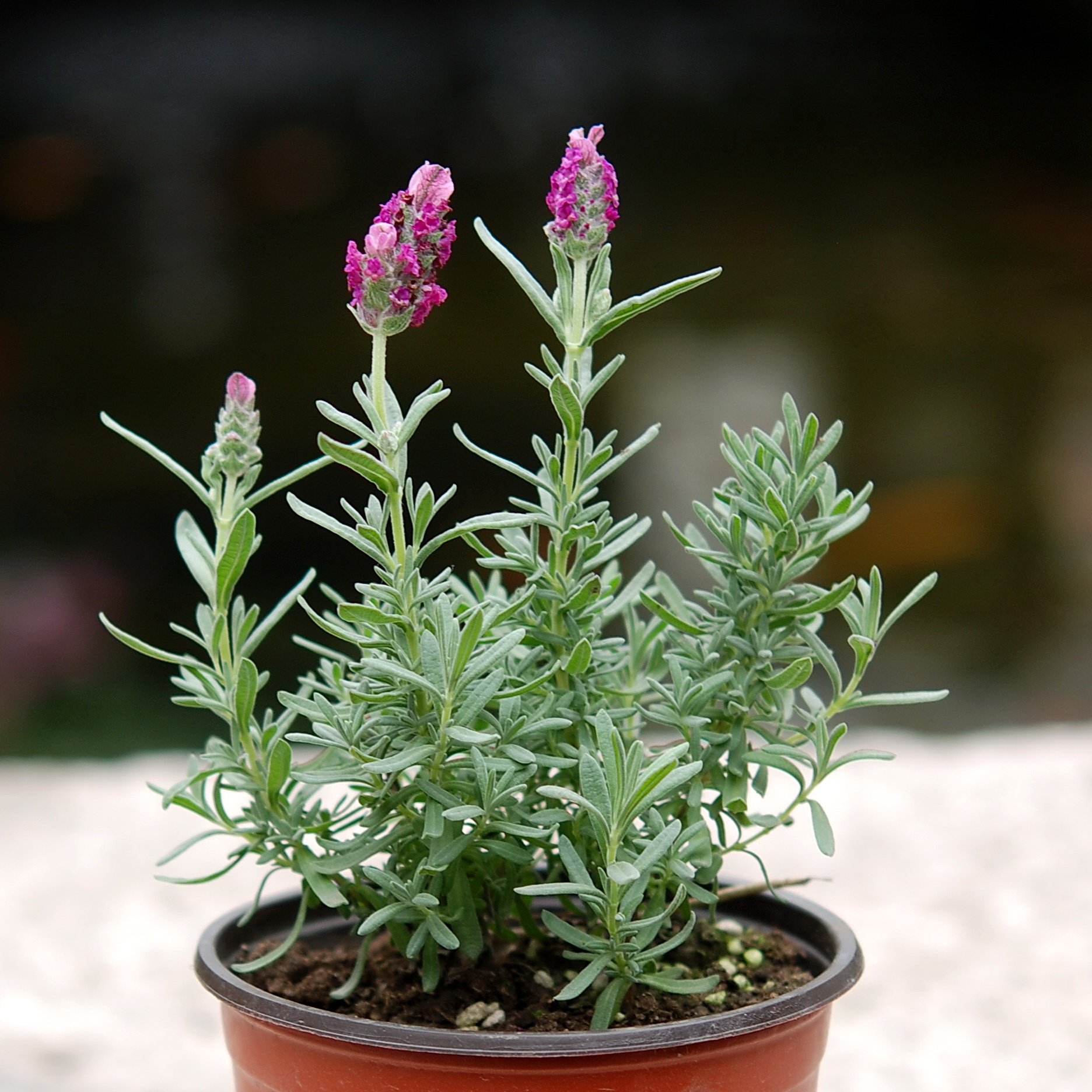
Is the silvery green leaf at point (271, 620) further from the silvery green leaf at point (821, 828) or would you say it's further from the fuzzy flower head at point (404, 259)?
the silvery green leaf at point (821, 828)

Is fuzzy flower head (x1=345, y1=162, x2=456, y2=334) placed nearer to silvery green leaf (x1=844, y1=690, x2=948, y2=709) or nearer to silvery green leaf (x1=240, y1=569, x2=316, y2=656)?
silvery green leaf (x1=240, y1=569, x2=316, y2=656)

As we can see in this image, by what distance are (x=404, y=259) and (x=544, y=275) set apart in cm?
297

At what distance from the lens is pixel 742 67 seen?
3744mm

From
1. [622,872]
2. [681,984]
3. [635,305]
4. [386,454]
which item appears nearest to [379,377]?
[386,454]

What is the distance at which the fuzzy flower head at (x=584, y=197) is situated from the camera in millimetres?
811

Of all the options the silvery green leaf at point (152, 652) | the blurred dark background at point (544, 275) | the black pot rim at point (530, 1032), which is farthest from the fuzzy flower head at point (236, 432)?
the blurred dark background at point (544, 275)

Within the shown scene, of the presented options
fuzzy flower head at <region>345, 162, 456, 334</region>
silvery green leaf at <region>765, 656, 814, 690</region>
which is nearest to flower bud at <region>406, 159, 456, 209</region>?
fuzzy flower head at <region>345, 162, 456, 334</region>

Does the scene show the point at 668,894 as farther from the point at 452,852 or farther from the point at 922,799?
the point at 922,799

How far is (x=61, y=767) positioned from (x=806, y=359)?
2.41 metres

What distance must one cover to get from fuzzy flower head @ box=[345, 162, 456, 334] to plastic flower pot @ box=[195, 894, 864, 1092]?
43 centimetres

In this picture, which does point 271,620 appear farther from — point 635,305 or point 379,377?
point 635,305

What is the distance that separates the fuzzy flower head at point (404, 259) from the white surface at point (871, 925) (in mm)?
1163

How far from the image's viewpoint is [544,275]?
3686 millimetres

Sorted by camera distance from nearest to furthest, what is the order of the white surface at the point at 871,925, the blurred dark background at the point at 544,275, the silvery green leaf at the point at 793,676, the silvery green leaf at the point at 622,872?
the silvery green leaf at the point at 622,872, the silvery green leaf at the point at 793,676, the white surface at the point at 871,925, the blurred dark background at the point at 544,275
